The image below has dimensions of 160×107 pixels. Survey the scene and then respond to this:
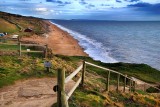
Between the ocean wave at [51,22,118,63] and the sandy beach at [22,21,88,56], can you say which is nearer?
the ocean wave at [51,22,118,63]

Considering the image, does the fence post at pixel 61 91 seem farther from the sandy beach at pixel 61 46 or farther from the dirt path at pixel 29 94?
the sandy beach at pixel 61 46

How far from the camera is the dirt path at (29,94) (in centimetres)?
952

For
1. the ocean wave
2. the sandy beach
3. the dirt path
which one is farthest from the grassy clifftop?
the ocean wave

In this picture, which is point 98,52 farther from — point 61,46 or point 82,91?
point 82,91

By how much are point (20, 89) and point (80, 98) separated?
2709 millimetres

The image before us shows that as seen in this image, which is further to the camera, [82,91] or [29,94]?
[82,91]

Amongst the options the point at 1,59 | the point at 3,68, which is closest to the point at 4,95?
the point at 3,68

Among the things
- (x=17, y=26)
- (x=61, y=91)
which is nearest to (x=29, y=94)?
(x=61, y=91)

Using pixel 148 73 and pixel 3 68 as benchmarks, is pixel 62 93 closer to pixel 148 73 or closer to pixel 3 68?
pixel 3 68

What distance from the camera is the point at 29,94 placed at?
1059 centimetres

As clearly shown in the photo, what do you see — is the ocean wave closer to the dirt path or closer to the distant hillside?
the distant hillside

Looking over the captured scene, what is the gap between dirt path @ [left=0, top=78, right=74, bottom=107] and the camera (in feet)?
31.2

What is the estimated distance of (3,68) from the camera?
14086mm

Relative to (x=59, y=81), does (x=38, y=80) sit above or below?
below
